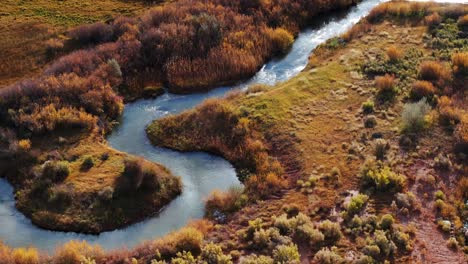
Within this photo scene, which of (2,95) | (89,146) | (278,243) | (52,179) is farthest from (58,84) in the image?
(278,243)

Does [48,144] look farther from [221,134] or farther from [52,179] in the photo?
[221,134]

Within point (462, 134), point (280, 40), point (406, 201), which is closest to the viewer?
point (406, 201)

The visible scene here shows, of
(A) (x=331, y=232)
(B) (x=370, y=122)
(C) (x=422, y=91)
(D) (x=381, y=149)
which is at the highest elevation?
(C) (x=422, y=91)

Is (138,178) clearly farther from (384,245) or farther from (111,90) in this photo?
(384,245)

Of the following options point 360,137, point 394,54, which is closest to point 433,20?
point 394,54

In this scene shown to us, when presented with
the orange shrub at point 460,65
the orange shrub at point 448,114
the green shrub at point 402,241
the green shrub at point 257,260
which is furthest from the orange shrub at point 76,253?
the orange shrub at point 460,65

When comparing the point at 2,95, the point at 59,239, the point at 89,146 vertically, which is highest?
the point at 2,95
